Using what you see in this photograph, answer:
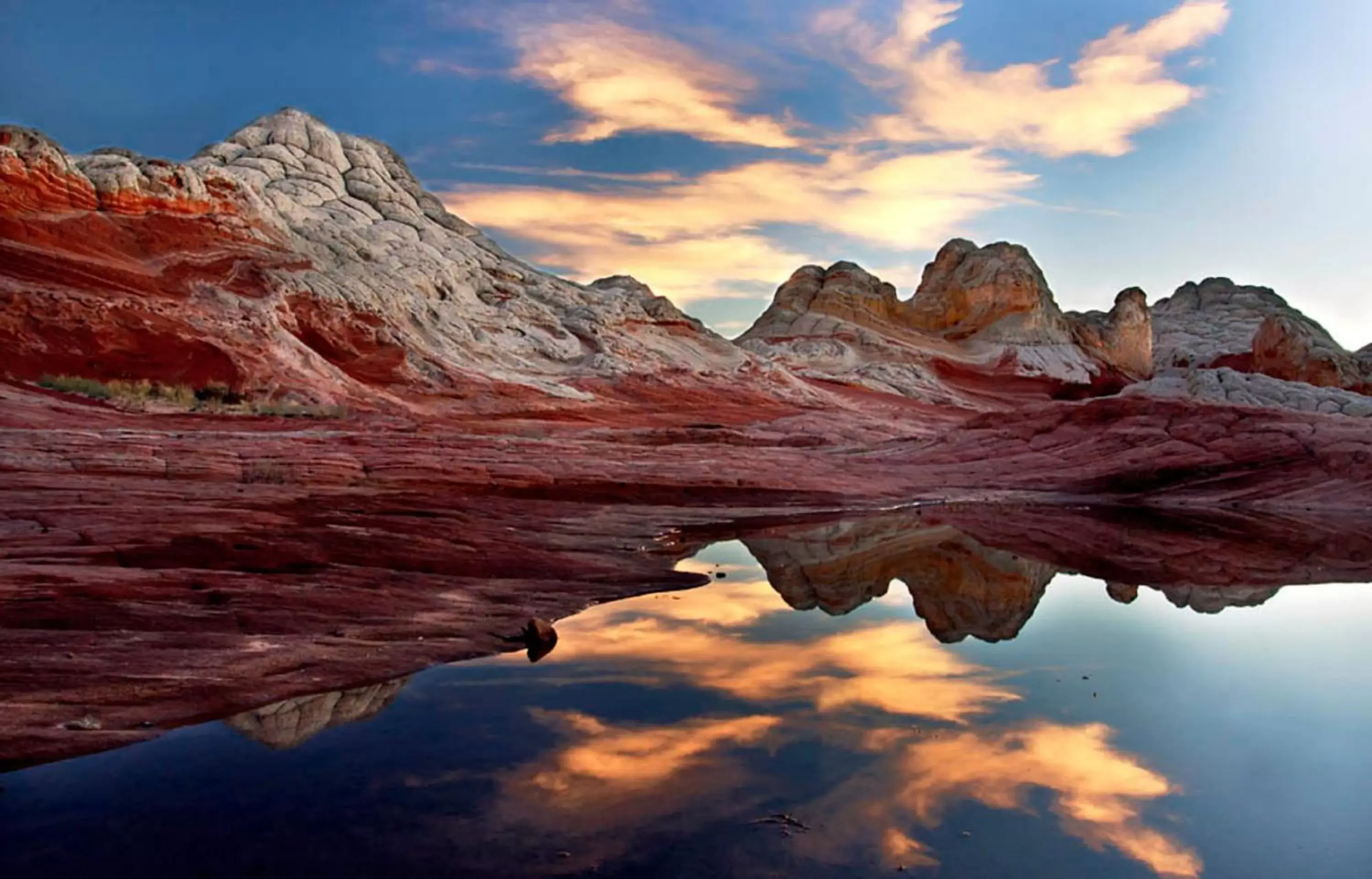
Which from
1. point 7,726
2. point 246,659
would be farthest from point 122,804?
point 246,659

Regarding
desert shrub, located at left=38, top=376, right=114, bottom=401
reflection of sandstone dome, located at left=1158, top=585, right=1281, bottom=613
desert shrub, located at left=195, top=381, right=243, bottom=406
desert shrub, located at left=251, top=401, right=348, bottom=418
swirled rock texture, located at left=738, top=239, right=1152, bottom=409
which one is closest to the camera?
reflection of sandstone dome, located at left=1158, top=585, right=1281, bottom=613

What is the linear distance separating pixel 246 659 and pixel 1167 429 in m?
27.3

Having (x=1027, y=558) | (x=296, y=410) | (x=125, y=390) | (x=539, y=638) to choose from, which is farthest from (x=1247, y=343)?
(x=539, y=638)

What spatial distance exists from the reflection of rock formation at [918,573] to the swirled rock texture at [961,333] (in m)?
53.5

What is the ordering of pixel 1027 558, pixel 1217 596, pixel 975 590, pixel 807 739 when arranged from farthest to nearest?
pixel 1027 558, pixel 1217 596, pixel 975 590, pixel 807 739

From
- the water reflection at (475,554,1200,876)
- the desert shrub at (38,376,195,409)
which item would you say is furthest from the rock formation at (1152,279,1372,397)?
the desert shrub at (38,376,195,409)

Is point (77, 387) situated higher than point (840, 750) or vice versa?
point (77, 387)

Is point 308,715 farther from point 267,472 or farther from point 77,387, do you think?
point 77,387

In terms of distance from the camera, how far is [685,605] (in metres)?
12.9

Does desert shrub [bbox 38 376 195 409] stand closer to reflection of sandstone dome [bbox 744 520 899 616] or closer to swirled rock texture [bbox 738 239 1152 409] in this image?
reflection of sandstone dome [bbox 744 520 899 616]

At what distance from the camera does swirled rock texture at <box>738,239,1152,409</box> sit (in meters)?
77.7

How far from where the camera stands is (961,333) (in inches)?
3494

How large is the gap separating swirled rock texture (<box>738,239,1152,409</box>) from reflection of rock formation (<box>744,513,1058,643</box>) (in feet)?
175

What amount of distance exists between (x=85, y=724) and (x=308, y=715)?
1.55m
